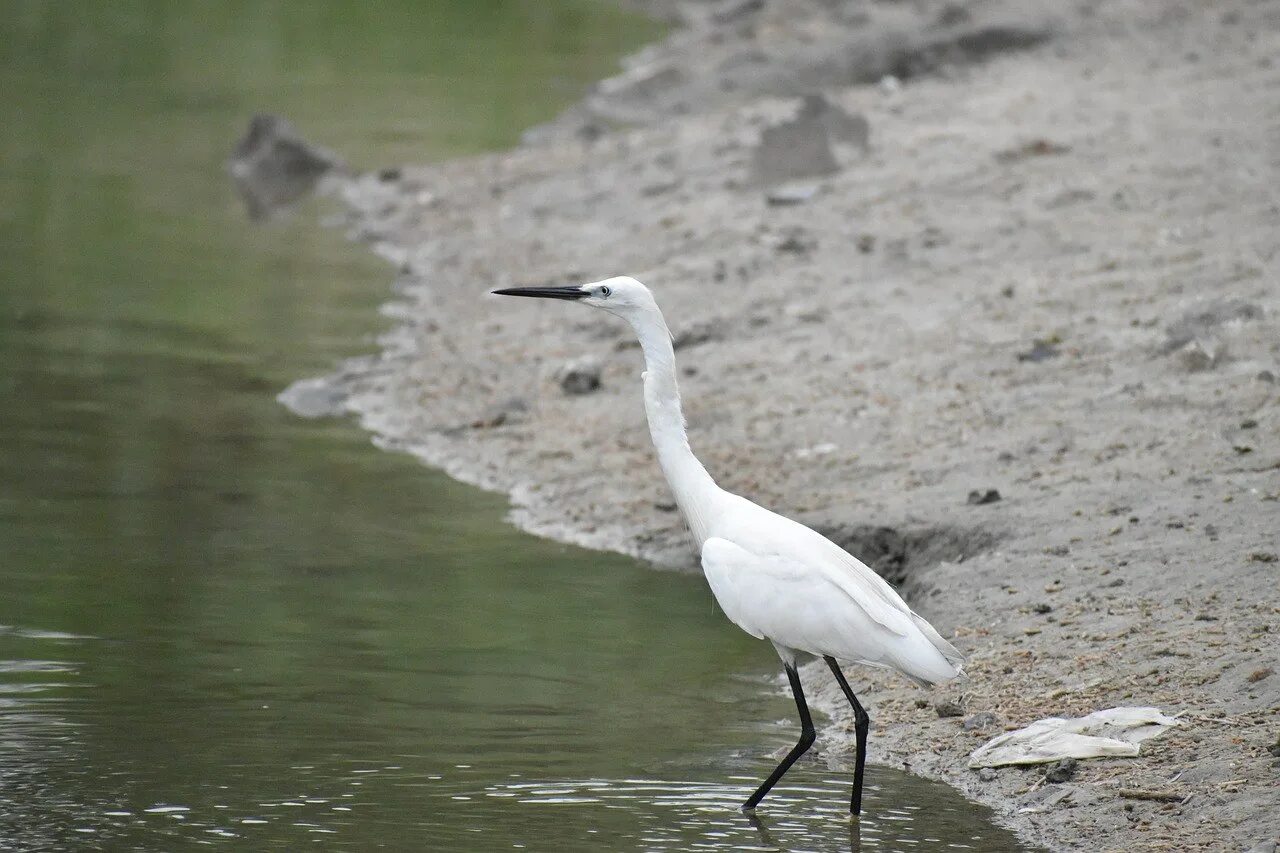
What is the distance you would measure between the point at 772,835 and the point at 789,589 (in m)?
0.67

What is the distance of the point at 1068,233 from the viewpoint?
10.4m

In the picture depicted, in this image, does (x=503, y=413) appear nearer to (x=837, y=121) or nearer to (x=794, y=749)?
(x=794, y=749)

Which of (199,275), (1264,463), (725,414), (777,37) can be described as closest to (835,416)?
(725,414)

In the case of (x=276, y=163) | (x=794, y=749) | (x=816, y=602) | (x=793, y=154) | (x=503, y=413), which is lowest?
(x=794, y=749)

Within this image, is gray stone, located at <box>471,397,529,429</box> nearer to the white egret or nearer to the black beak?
the black beak

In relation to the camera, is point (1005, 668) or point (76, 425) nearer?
point (1005, 668)

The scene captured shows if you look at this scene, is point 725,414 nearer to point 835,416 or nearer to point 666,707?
point 835,416

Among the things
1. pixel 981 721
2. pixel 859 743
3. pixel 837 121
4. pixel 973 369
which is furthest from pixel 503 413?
pixel 837 121

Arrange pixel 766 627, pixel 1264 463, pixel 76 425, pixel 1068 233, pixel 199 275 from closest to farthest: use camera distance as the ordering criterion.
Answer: pixel 766 627
pixel 1264 463
pixel 76 425
pixel 1068 233
pixel 199 275

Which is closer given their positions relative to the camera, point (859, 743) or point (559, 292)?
point (859, 743)

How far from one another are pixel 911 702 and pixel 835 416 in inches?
108

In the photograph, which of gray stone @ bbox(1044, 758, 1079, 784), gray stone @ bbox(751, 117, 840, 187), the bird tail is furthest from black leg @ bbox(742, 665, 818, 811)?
gray stone @ bbox(751, 117, 840, 187)

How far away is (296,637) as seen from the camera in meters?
6.40

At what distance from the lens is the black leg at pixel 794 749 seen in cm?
511
